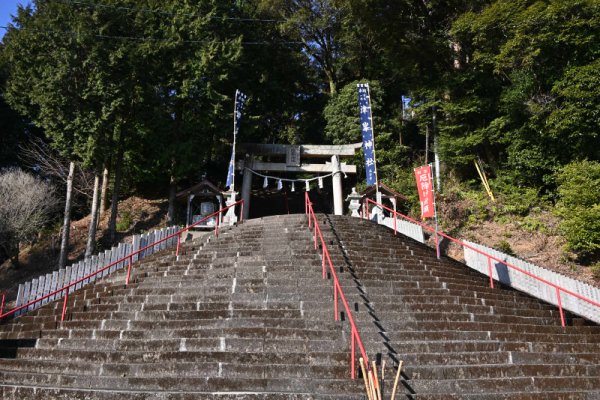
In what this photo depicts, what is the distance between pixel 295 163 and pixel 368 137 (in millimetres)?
3585

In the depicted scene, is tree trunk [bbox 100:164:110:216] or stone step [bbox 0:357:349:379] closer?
stone step [bbox 0:357:349:379]

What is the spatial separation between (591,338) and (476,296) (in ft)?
7.11

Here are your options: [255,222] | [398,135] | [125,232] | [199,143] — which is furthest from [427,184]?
[125,232]

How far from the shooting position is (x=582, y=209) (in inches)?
528

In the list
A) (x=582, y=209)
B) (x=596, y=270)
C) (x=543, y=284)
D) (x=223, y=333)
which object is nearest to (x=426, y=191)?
(x=543, y=284)

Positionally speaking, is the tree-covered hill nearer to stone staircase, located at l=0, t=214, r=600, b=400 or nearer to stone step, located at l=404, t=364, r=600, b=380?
stone staircase, located at l=0, t=214, r=600, b=400

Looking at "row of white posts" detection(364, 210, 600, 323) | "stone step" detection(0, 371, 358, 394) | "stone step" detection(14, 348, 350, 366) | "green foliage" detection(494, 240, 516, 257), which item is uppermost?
"green foliage" detection(494, 240, 516, 257)

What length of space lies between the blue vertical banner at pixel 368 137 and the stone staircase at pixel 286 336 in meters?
6.67

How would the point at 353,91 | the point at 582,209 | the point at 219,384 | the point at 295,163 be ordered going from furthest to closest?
1. the point at 353,91
2. the point at 295,163
3. the point at 582,209
4. the point at 219,384

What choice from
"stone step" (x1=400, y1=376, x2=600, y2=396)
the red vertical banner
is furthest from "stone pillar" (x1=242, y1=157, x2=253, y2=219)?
"stone step" (x1=400, y1=376, x2=600, y2=396)

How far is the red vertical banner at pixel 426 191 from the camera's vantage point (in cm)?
1294

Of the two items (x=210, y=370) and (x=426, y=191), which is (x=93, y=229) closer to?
(x=210, y=370)

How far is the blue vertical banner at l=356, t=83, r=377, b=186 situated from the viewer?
17172 mm

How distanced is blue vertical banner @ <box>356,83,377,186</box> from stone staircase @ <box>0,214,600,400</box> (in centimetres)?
667
